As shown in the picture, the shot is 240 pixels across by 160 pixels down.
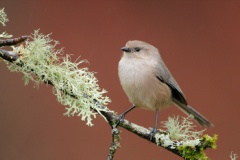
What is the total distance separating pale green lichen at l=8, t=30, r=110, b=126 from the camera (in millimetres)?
1077

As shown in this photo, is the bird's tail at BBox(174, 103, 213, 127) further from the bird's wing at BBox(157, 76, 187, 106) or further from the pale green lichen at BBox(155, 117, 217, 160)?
the pale green lichen at BBox(155, 117, 217, 160)

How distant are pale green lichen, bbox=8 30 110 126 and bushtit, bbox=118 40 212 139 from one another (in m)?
0.66

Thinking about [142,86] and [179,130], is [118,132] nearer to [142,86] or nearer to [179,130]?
[179,130]

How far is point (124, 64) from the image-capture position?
6.37 ft

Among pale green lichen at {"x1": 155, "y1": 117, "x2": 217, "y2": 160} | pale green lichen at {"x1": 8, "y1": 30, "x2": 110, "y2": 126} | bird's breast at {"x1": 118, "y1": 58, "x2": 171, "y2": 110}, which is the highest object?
→ bird's breast at {"x1": 118, "y1": 58, "x2": 171, "y2": 110}

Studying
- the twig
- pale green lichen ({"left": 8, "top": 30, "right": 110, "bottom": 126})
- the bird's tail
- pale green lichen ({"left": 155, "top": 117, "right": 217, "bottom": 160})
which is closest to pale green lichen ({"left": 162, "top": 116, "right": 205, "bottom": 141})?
pale green lichen ({"left": 155, "top": 117, "right": 217, "bottom": 160})

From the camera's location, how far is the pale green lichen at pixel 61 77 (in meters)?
1.08

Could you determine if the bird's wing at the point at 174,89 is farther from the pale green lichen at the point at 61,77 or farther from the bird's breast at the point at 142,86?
the pale green lichen at the point at 61,77

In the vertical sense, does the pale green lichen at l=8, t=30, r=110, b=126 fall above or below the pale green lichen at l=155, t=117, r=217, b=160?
above

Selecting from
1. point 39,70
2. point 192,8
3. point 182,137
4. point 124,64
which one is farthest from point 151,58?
point 192,8

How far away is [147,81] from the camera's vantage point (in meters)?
1.90

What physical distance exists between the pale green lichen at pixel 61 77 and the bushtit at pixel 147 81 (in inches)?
26.0

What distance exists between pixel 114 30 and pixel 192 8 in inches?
20.2

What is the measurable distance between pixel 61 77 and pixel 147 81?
817mm
